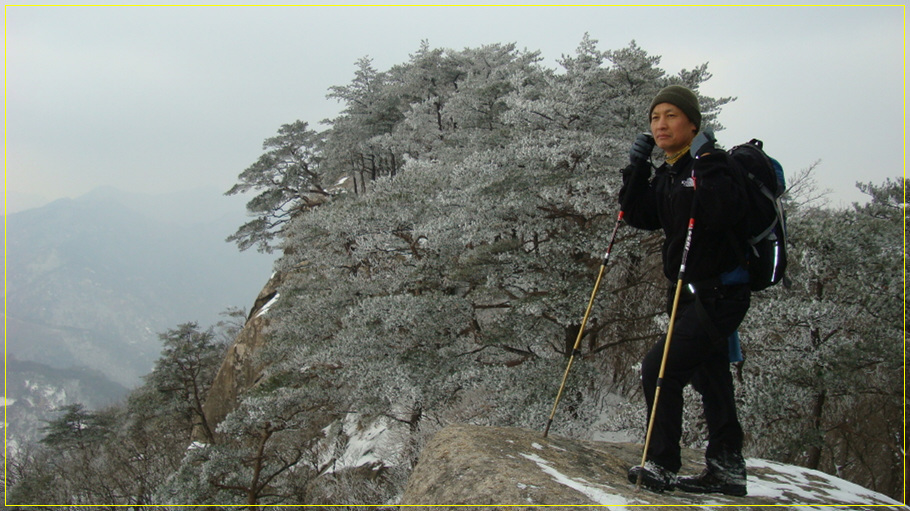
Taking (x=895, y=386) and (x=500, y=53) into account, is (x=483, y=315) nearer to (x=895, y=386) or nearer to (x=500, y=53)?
(x=895, y=386)

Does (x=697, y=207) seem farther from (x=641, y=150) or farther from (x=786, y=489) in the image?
(x=786, y=489)

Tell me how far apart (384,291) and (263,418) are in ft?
13.1

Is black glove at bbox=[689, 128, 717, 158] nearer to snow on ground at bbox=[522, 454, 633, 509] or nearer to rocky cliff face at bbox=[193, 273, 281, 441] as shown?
snow on ground at bbox=[522, 454, 633, 509]

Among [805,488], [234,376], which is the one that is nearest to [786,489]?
[805,488]

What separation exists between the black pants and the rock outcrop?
0.29m

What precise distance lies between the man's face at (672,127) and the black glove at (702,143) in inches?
5.1

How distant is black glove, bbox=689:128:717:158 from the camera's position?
3.00 m

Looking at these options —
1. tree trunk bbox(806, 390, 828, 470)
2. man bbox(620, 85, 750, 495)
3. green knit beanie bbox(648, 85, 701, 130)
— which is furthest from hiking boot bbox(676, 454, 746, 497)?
tree trunk bbox(806, 390, 828, 470)

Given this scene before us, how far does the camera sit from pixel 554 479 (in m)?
2.97

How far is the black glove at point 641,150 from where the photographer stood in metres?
3.43

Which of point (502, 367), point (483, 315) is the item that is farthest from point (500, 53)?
point (502, 367)

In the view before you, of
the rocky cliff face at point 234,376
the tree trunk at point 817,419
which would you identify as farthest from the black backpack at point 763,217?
the rocky cliff face at point 234,376

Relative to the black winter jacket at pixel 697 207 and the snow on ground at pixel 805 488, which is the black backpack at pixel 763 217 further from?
the snow on ground at pixel 805 488

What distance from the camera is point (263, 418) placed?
12703 mm
